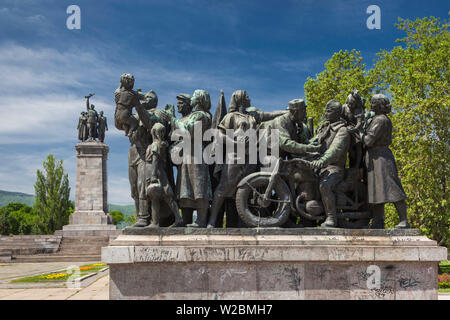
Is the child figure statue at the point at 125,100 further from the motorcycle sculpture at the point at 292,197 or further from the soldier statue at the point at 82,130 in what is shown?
the soldier statue at the point at 82,130

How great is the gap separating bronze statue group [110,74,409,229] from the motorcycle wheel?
2 centimetres

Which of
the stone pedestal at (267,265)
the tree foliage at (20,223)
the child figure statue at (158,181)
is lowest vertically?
the tree foliage at (20,223)

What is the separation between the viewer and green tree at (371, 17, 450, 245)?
17469 mm

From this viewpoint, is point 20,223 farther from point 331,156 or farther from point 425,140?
point 331,156

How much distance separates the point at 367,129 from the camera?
7945mm

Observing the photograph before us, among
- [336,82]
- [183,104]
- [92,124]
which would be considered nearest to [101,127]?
[92,124]

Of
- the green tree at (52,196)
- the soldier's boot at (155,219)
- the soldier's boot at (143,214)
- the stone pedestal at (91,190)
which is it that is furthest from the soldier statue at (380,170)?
the green tree at (52,196)

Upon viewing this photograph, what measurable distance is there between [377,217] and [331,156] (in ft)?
4.87

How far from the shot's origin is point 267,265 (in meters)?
7.11

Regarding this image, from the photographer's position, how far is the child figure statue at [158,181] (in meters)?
7.43

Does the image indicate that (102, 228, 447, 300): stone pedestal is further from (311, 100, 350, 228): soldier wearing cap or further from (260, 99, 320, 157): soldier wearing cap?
(260, 99, 320, 157): soldier wearing cap

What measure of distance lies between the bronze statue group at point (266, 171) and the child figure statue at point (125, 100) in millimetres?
18

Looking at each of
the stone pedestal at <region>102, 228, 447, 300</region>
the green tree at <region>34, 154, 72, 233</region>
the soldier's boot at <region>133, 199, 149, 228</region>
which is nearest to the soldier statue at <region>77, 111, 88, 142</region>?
the green tree at <region>34, 154, 72, 233</region>
